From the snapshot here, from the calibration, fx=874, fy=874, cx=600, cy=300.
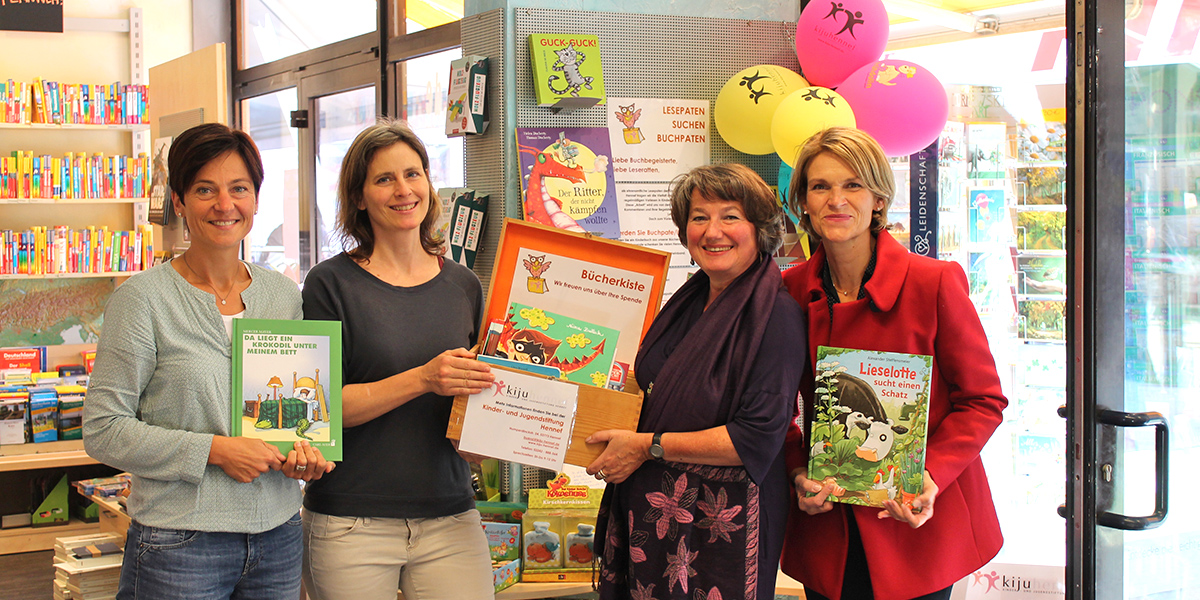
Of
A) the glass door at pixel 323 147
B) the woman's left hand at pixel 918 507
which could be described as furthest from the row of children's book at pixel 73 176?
the woman's left hand at pixel 918 507

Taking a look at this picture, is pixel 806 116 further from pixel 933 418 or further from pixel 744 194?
pixel 933 418

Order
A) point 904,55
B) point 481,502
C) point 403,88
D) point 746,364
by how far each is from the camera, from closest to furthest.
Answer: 1. point 746,364
2. point 481,502
3. point 904,55
4. point 403,88

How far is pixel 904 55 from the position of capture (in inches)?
153

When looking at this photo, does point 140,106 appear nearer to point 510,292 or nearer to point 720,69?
point 720,69

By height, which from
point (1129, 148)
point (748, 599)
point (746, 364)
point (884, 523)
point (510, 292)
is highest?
point (1129, 148)

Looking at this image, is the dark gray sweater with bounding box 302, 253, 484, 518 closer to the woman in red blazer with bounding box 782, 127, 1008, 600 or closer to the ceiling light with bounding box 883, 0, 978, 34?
the woman in red blazer with bounding box 782, 127, 1008, 600

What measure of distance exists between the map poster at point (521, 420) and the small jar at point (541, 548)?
133 centimetres

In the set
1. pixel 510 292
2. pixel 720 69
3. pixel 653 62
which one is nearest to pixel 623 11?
pixel 653 62

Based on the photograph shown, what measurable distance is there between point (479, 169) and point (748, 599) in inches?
86.5

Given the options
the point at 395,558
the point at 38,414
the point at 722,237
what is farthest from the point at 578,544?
the point at 38,414

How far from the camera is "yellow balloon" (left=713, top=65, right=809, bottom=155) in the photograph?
317 cm

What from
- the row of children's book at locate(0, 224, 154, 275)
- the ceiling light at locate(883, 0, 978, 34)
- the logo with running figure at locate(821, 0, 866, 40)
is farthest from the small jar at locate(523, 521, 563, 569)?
the row of children's book at locate(0, 224, 154, 275)

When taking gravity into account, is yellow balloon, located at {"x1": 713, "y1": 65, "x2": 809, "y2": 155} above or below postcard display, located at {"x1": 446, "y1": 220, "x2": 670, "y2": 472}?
above

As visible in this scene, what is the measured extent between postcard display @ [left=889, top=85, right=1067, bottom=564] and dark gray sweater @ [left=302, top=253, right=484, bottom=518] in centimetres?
226
